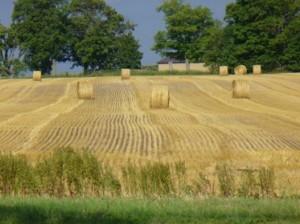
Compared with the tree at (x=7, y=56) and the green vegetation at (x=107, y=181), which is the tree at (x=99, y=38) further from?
the green vegetation at (x=107, y=181)

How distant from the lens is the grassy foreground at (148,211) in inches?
353

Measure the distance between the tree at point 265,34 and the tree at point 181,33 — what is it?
1650 cm

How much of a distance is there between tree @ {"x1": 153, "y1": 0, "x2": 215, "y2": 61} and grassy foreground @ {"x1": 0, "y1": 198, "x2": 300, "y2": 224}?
9224 cm

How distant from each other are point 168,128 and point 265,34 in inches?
2427

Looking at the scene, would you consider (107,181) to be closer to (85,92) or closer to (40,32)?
(85,92)

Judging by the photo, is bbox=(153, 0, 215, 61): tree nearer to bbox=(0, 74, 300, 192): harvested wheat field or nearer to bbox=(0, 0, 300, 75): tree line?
bbox=(0, 0, 300, 75): tree line

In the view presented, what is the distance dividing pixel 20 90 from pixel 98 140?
2602 centimetres

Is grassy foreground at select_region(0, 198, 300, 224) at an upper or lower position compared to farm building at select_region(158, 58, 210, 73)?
lower

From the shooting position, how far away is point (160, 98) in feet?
98.5

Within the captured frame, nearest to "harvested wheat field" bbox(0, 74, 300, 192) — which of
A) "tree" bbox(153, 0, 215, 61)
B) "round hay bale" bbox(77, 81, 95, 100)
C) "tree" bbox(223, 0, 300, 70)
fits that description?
"round hay bale" bbox(77, 81, 95, 100)

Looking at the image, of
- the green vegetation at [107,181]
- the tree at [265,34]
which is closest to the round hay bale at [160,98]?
the green vegetation at [107,181]

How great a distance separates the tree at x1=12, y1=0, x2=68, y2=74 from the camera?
105812 mm

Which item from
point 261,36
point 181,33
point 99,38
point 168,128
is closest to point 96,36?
point 99,38

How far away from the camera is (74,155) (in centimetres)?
1386
